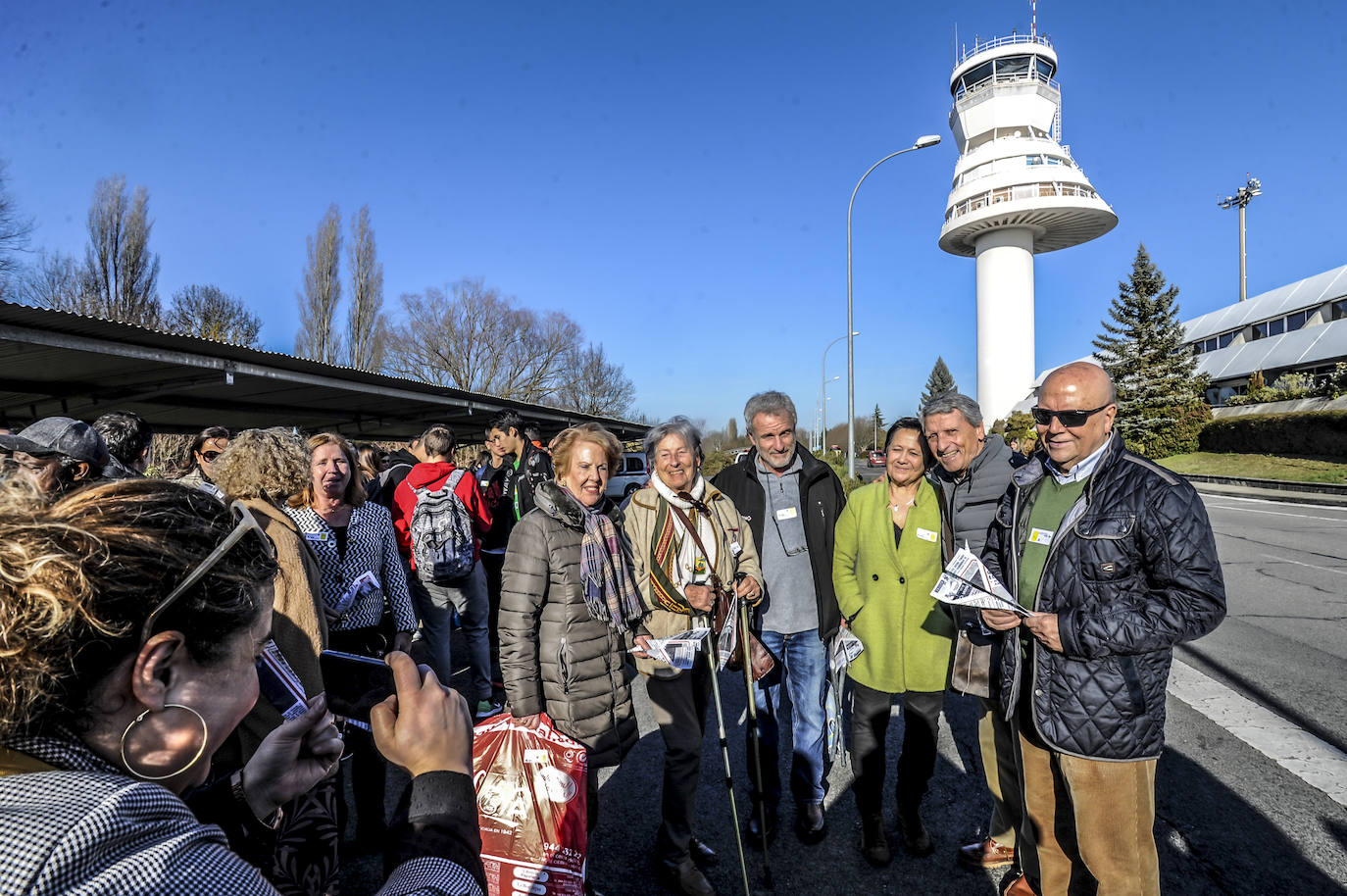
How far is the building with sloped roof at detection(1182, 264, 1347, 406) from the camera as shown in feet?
112

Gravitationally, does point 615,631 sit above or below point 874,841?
above

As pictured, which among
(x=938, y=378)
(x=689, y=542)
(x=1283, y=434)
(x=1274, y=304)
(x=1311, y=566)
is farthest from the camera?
(x=938, y=378)

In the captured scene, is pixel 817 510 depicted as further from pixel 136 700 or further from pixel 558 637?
pixel 136 700

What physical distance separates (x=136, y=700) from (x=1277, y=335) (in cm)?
5237

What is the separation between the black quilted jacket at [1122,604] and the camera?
228 cm

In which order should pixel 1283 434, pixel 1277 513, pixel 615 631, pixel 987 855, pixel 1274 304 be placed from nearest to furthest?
pixel 615 631, pixel 987 855, pixel 1277 513, pixel 1283 434, pixel 1274 304

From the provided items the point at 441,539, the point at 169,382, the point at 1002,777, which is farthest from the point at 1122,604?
the point at 169,382

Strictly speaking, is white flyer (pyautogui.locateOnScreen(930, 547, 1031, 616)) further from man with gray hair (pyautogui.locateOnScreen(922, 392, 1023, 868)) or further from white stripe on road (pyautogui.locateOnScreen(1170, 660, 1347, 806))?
white stripe on road (pyautogui.locateOnScreen(1170, 660, 1347, 806))

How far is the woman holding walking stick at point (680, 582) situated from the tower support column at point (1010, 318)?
161ft

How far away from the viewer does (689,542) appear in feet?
10.6

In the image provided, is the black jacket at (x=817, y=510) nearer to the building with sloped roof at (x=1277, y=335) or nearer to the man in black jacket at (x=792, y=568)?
the man in black jacket at (x=792, y=568)

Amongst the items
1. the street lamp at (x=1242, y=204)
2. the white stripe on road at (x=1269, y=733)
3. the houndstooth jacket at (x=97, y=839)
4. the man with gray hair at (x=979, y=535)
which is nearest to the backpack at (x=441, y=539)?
the man with gray hair at (x=979, y=535)

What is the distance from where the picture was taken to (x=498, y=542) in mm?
6270

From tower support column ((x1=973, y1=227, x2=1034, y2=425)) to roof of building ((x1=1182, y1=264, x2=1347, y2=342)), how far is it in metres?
9.22
